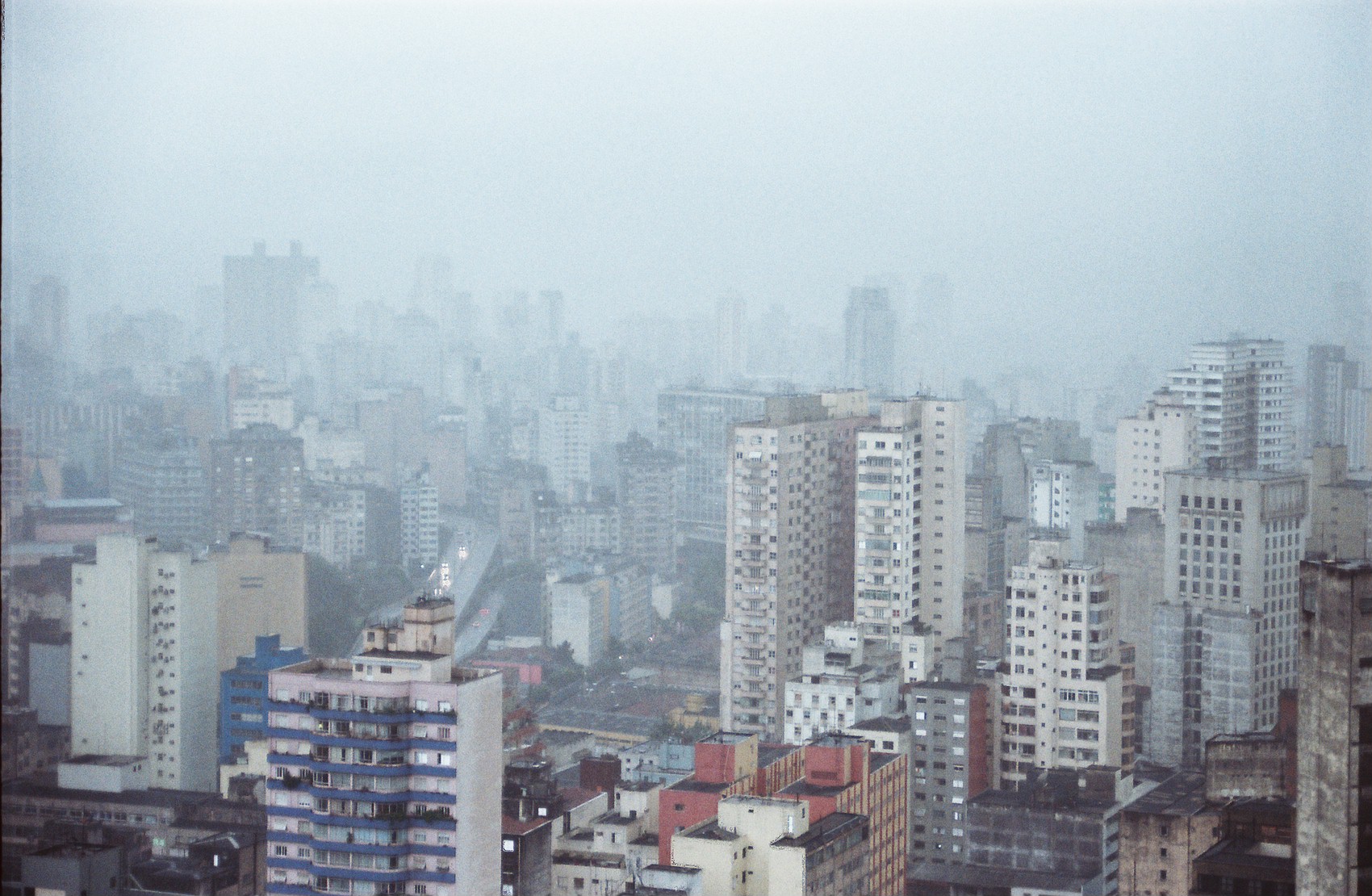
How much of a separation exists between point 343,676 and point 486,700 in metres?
0.34

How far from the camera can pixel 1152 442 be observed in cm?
1008

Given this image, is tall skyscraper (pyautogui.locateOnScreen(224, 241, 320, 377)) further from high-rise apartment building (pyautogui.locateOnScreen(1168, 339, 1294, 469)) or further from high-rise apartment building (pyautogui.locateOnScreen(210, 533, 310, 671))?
high-rise apartment building (pyautogui.locateOnScreen(1168, 339, 1294, 469))

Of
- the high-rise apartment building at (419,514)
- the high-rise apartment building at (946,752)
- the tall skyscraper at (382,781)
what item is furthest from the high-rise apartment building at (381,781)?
the high-rise apartment building at (419,514)

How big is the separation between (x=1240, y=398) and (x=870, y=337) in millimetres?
1874

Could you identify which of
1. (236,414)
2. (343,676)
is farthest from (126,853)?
(236,414)

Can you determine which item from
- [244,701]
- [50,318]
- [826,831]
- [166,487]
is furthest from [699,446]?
[826,831]

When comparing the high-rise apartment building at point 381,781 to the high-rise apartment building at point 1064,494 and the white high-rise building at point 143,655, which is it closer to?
the white high-rise building at point 143,655

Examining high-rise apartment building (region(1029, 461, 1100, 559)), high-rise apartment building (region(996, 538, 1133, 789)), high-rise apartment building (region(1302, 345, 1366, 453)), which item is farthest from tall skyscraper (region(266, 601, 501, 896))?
high-rise apartment building (region(1029, 461, 1100, 559))

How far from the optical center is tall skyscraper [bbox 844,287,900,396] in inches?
406

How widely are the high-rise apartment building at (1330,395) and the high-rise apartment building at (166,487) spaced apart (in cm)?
476

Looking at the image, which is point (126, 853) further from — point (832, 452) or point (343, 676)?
point (832, 452)

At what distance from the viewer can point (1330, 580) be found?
157 inches

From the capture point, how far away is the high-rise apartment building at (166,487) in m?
9.50

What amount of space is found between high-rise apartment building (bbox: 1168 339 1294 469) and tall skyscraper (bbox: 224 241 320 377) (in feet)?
15.0
